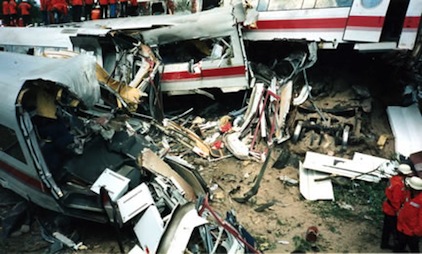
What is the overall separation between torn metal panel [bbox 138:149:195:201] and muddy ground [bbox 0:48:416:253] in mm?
596

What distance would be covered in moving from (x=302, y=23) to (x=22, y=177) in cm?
628

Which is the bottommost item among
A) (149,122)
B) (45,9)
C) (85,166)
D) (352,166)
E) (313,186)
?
(313,186)

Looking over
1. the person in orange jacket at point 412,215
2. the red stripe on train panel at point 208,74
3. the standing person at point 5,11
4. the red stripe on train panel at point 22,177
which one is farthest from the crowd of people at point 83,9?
the person in orange jacket at point 412,215

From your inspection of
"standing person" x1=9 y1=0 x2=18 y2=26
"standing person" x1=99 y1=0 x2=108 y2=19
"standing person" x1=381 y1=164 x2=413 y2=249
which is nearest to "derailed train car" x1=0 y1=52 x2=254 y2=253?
"standing person" x1=381 y1=164 x2=413 y2=249

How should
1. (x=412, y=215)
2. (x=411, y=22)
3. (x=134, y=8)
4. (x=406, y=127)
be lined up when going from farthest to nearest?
(x=134, y=8) < (x=406, y=127) < (x=411, y=22) < (x=412, y=215)

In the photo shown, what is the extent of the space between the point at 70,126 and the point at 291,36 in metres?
5.31

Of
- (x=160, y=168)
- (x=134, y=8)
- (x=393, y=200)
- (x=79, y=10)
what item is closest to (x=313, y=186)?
(x=393, y=200)

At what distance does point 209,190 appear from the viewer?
6.03m

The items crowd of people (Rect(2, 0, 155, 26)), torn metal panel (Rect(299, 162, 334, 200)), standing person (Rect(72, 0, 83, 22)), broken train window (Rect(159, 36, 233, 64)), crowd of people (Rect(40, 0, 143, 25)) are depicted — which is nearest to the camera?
torn metal panel (Rect(299, 162, 334, 200))

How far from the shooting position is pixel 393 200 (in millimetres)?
4504

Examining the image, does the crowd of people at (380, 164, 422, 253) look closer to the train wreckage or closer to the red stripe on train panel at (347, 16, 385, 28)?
the train wreckage

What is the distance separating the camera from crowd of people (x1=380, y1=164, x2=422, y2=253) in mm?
4242

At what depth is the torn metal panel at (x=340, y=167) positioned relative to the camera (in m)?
6.08

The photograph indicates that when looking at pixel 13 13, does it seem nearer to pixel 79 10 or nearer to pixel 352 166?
pixel 79 10
